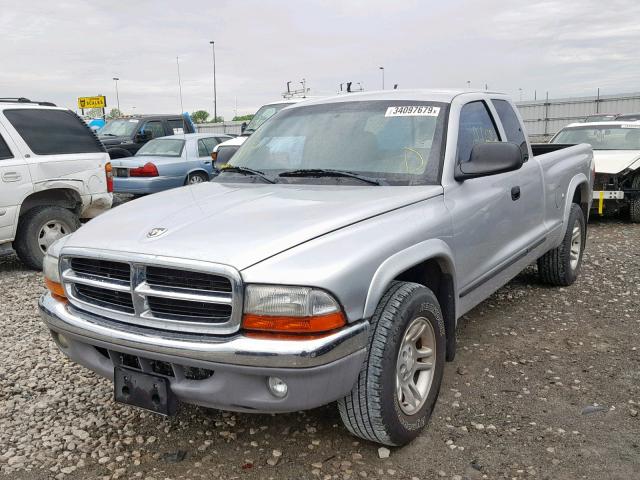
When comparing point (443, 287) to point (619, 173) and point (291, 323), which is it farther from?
point (619, 173)

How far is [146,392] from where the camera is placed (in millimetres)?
2580

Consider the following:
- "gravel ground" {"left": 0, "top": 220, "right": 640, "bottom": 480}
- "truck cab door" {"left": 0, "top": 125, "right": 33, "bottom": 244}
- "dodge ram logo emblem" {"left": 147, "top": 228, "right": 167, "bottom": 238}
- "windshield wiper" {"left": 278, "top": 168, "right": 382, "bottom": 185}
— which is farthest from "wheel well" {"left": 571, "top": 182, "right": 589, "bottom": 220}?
"truck cab door" {"left": 0, "top": 125, "right": 33, "bottom": 244}

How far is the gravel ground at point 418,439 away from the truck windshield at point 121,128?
1112cm

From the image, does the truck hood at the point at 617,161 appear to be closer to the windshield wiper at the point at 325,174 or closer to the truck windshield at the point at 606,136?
the truck windshield at the point at 606,136

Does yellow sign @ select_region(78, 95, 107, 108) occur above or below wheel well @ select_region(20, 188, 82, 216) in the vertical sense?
above

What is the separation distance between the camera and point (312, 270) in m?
2.33

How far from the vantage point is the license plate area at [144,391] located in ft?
8.33

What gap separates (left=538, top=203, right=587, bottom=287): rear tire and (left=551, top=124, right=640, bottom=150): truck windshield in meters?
4.75

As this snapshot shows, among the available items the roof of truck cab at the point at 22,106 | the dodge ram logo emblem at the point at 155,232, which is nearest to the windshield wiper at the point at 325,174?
the dodge ram logo emblem at the point at 155,232

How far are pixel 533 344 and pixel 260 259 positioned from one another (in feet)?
8.70

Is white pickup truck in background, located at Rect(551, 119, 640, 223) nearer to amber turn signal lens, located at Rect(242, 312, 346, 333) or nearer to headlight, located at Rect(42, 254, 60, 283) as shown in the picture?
amber turn signal lens, located at Rect(242, 312, 346, 333)

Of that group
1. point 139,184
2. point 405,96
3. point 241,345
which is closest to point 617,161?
point 405,96

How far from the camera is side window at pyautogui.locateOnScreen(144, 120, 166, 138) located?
14.8 metres

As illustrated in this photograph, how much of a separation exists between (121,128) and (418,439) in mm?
13923
